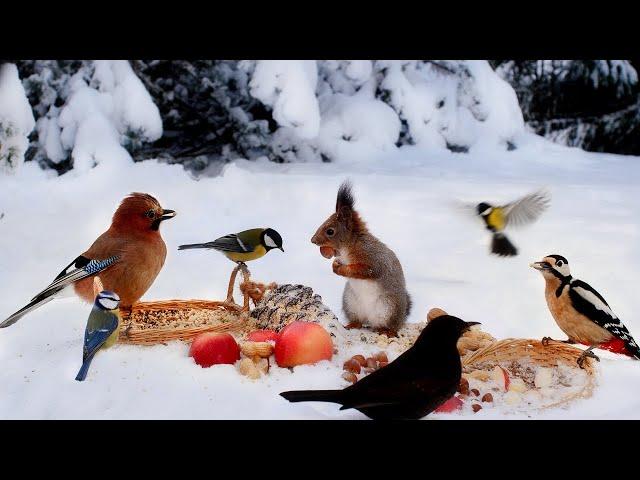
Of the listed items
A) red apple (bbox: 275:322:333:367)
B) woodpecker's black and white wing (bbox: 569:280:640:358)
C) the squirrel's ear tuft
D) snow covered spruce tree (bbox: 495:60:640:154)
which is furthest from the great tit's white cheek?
snow covered spruce tree (bbox: 495:60:640:154)

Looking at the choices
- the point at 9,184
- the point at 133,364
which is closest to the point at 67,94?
the point at 9,184

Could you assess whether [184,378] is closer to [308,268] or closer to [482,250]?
[308,268]

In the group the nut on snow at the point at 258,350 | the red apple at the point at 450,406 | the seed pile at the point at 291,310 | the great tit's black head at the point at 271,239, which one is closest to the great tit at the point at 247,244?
the great tit's black head at the point at 271,239

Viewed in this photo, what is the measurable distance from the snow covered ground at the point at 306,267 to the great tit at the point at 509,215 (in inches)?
1.3

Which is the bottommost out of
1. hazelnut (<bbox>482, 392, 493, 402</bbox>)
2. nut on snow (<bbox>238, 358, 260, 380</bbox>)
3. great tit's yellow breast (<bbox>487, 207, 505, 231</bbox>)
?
hazelnut (<bbox>482, 392, 493, 402</bbox>)

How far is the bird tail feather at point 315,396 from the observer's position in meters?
1.80

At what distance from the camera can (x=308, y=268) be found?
101 inches

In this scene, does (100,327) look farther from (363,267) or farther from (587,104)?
(587,104)

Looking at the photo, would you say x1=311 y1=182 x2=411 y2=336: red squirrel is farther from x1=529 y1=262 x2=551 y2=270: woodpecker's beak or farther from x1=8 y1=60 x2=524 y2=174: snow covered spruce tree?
x1=8 y1=60 x2=524 y2=174: snow covered spruce tree

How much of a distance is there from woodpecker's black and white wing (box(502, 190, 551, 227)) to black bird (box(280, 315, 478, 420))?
23.0 inches

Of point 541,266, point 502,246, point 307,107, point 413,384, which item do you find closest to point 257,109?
point 307,107

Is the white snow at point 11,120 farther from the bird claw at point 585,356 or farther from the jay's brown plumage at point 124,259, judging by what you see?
the bird claw at point 585,356

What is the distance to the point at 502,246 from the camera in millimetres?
2449

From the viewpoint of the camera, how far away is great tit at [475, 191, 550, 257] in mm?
2426
